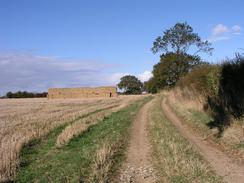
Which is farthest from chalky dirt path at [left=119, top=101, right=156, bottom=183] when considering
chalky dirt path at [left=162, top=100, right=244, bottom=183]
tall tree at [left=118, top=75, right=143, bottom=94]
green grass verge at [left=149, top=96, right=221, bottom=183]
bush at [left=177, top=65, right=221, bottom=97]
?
tall tree at [left=118, top=75, right=143, bottom=94]

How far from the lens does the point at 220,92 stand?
79.4ft

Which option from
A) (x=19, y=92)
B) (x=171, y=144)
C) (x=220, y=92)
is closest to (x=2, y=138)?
(x=171, y=144)

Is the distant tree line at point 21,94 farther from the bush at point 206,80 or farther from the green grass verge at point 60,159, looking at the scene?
the green grass verge at point 60,159

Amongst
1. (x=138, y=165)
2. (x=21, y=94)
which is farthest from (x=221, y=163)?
(x=21, y=94)

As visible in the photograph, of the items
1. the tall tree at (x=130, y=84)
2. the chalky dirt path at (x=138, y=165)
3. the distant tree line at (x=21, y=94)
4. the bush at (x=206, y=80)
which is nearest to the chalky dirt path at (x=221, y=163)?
the chalky dirt path at (x=138, y=165)

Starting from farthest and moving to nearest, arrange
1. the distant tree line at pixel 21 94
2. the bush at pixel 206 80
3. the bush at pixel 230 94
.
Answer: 1. the distant tree line at pixel 21 94
2. the bush at pixel 206 80
3. the bush at pixel 230 94

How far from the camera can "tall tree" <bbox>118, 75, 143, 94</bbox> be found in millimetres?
165000

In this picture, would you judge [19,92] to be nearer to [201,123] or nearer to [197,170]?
[201,123]

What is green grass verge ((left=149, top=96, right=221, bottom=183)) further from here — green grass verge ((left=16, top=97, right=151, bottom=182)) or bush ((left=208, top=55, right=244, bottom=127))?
bush ((left=208, top=55, right=244, bottom=127))

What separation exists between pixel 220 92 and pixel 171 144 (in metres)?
10.8

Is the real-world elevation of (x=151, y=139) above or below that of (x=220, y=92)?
below

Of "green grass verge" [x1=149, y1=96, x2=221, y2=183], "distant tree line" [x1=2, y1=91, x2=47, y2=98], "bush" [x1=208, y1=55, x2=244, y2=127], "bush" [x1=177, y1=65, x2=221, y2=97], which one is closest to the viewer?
"green grass verge" [x1=149, y1=96, x2=221, y2=183]

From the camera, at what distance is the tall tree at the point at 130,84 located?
165000 mm

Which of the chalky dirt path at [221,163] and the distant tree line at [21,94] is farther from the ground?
the distant tree line at [21,94]
